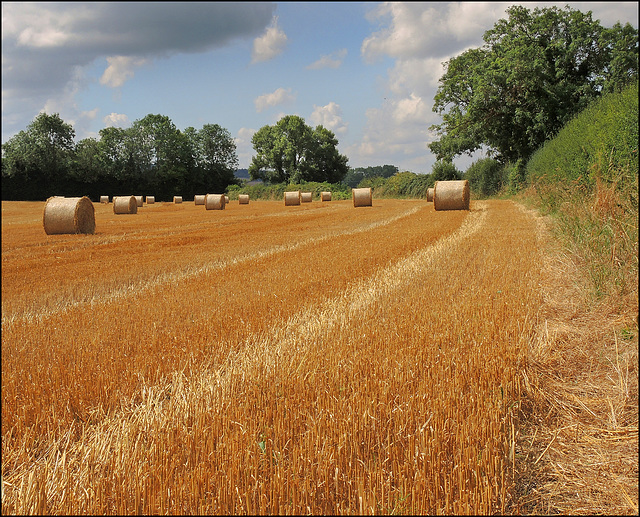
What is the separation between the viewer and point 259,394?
4.27m

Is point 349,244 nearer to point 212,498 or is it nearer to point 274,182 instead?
point 212,498

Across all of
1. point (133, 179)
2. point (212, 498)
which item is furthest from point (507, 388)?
point (133, 179)

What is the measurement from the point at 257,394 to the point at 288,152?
79.7m

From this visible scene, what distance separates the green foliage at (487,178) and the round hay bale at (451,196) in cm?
1942

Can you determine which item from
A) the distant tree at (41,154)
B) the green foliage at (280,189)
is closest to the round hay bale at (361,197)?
the green foliage at (280,189)

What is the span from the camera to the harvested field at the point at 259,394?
9.67 feet

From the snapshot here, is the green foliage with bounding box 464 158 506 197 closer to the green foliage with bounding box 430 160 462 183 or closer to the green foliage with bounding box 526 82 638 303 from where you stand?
the green foliage with bounding box 430 160 462 183

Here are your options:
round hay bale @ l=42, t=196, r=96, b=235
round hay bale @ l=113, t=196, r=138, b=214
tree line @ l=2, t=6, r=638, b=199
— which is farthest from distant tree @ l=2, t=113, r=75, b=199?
round hay bale @ l=113, t=196, r=138, b=214

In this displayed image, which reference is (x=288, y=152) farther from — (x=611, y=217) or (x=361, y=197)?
(x=611, y=217)

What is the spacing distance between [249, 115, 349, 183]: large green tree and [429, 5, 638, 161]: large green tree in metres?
43.8

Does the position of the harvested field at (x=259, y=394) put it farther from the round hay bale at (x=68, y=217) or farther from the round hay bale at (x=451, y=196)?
the round hay bale at (x=451, y=196)

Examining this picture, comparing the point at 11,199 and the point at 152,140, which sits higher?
the point at 152,140

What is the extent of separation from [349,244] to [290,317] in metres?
8.31

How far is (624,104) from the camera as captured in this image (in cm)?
1197
